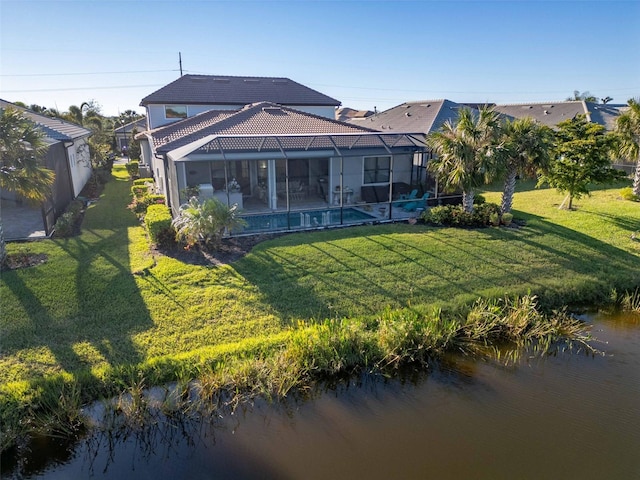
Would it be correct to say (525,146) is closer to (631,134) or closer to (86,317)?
(631,134)

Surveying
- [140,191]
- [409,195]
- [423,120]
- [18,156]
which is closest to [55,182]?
[140,191]

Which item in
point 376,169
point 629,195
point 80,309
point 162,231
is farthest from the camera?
point 629,195

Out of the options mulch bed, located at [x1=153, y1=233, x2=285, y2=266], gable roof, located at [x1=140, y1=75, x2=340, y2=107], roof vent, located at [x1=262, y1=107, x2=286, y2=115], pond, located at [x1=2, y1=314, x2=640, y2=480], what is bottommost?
pond, located at [x1=2, y1=314, x2=640, y2=480]

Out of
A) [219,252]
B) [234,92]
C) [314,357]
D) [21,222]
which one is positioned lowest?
[314,357]

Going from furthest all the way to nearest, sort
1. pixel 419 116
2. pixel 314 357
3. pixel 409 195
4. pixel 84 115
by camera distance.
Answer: pixel 84 115 < pixel 419 116 < pixel 409 195 < pixel 314 357

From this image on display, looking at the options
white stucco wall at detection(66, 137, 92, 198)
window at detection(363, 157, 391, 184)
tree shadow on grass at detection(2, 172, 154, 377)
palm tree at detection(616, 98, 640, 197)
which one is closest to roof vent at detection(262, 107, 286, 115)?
window at detection(363, 157, 391, 184)

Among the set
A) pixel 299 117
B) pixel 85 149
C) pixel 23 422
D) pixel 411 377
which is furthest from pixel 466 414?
pixel 85 149

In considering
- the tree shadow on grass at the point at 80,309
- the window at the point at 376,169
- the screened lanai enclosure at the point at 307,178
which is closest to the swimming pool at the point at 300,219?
the screened lanai enclosure at the point at 307,178

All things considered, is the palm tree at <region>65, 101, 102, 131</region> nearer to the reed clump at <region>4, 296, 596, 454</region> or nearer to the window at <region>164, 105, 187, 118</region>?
the window at <region>164, 105, 187, 118</region>
